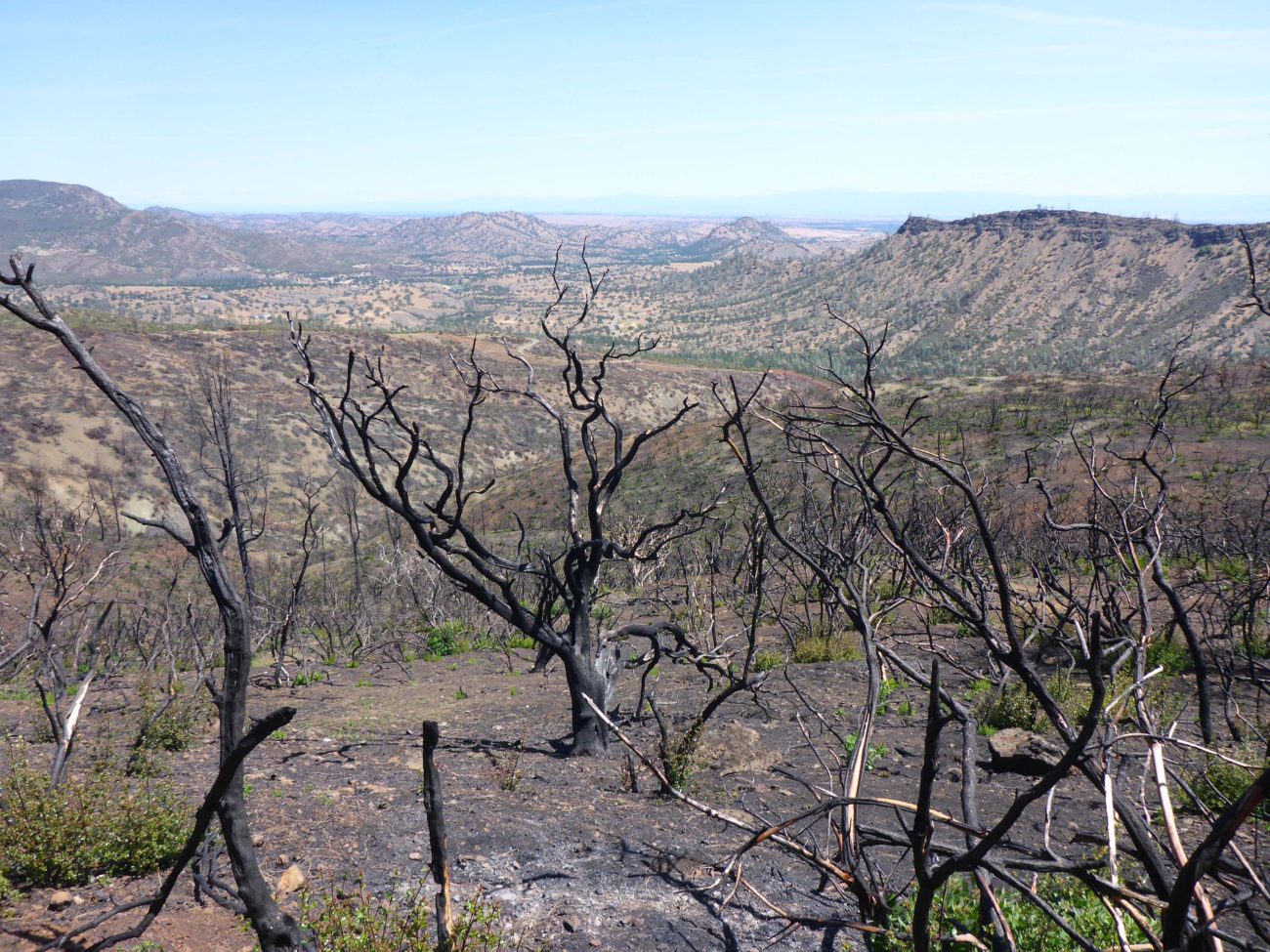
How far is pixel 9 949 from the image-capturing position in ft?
11.5

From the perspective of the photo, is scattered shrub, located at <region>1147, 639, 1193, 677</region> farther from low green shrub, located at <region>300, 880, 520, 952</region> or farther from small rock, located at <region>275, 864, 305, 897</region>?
small rock, located at <region>275, 864, 305, 897</region>

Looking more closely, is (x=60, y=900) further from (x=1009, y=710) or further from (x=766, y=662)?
(x=766, y=662)

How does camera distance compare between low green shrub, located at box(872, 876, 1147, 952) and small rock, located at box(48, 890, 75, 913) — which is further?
small rock, located at box(48, 890, 75, 913)

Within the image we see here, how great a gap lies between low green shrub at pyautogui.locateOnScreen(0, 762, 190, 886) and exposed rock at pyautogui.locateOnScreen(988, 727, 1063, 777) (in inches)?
227

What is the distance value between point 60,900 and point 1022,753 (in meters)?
6.28

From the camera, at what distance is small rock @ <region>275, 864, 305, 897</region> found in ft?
13.7

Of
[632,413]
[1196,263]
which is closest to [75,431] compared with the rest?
[632,413]

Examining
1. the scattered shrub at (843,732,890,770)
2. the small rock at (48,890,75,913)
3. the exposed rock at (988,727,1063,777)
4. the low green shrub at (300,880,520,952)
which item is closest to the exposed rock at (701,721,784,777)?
the scattered shrub at (843,732,890,770)

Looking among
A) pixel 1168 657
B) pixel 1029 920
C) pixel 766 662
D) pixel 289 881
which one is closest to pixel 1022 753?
pixel 1029 920

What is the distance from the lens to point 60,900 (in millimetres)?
4012

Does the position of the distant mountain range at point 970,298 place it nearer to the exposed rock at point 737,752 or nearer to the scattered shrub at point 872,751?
the scattered shrub at point 872,751

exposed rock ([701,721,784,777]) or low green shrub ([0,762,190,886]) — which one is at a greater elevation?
low green shrub ([0,762,190,886])

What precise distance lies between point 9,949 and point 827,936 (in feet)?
11.8

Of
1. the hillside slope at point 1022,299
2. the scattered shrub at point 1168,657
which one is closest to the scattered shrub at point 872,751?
the scattered shrub at point 1168,657
